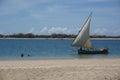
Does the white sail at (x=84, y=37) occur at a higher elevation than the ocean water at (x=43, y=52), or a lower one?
higher

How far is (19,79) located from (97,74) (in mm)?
3274

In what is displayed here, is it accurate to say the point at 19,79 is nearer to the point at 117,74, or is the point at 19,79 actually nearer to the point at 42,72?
the point at 42,72

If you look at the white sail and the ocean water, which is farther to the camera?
the white sail

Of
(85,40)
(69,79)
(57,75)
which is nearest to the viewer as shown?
(69,79)

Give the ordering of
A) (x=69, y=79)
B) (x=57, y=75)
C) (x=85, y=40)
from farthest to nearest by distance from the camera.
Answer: (x=85, y=40), (x=57, y=75), (x=69, y=79)

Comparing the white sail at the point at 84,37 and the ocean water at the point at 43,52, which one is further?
the white sail at the point at 84,37

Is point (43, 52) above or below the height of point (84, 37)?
below

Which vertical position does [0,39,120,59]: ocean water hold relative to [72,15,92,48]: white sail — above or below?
below

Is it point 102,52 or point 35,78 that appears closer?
point 35,78

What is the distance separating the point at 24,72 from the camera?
47.4 ft

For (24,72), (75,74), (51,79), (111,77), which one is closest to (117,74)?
(111,77)

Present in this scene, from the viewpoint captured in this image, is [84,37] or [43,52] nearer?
[84,37]

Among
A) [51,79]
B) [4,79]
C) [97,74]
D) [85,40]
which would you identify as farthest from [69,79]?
[85,40]

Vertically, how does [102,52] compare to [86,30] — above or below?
below
